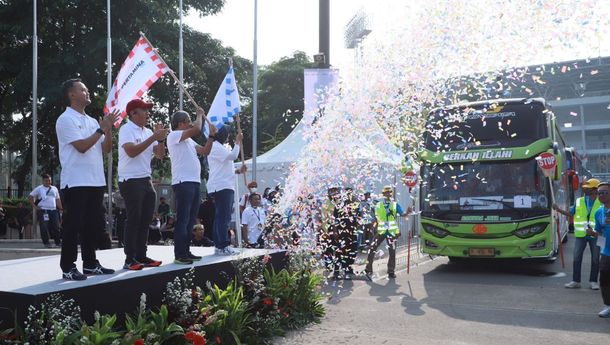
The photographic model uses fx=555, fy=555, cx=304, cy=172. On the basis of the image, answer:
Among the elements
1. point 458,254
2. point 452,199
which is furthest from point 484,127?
point 458,254

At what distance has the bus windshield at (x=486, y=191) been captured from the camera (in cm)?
1090

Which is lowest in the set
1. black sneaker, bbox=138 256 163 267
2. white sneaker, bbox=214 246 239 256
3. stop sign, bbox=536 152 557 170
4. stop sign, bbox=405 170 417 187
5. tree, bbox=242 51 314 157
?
white sneaker, bbox=214 246 239 256

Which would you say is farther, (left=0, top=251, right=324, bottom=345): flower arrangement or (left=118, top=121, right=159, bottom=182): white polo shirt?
(left=118, top=121, right=159, bottom=182): white polo shirt

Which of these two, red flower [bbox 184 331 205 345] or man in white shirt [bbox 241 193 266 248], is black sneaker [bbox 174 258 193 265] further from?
man in white shirt [bbox 241 193 266 248]

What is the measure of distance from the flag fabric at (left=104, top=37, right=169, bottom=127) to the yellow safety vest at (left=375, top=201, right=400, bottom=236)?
508 centimetres

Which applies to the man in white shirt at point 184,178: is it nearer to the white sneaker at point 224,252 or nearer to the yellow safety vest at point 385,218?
the white sneaker at point 224,252

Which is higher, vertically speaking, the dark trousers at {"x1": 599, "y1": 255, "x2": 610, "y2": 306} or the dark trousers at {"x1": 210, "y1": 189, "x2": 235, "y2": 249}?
the dark trousers at {"x1": 210, "y1": 189, "x2": 235, "y2": 249}

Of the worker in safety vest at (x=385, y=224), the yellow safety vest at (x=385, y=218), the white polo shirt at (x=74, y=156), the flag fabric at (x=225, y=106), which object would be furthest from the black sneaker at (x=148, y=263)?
the yellow safety vest at (x=385, y=218)

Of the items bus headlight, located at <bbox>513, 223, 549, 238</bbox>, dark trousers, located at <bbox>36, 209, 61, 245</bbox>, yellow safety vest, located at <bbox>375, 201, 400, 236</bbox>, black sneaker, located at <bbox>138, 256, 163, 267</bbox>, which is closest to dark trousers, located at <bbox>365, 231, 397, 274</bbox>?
yellow safety vest, located at <bbox>375, 201, 400, 236</bbox>

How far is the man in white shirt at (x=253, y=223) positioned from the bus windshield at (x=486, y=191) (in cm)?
359

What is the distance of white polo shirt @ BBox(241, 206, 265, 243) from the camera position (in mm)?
10523

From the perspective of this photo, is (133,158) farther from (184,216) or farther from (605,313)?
(605,313)

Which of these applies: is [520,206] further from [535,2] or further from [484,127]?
[535,2]

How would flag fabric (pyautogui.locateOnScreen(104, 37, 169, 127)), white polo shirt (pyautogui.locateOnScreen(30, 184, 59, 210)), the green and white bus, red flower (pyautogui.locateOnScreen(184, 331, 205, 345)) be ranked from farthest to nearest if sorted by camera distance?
1. white polo shirt (pyautogui.locateOnScreen(30, 184, 59, 210))
2. the green and white bus
3. flag fabric (pyautogui.locateOnScreen(104, 37, 169, 127))
4. red flower (pyautogui.locateOnScreen(184, 331, 205, 345))
